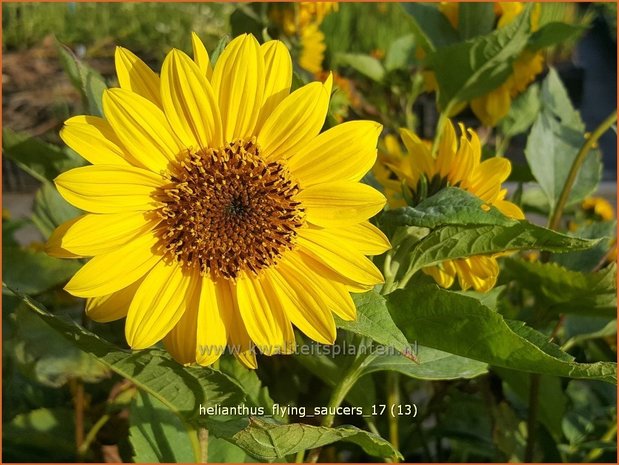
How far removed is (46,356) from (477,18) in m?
0.55

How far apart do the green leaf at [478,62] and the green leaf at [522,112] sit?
187 mm

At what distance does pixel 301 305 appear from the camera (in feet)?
1.47

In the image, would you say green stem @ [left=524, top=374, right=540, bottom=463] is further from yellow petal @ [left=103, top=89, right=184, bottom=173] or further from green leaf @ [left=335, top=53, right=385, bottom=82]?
green leaf @ [left=335, top=53, right=385, bottom=82]

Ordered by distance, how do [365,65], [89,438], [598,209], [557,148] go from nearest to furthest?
[89,438], [557,148], [365,65], [598,209]

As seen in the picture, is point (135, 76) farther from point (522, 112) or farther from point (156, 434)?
point (522, 112)

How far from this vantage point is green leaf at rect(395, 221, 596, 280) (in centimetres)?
43

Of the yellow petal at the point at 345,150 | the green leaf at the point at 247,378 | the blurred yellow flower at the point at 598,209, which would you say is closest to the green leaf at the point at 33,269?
the green leaf at the point at 247,378

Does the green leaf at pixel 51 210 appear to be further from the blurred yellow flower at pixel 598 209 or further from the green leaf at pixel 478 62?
the blurred yellow flower at pixel 598 209

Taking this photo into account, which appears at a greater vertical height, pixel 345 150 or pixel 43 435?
pixel 345 150

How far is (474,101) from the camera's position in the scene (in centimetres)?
78

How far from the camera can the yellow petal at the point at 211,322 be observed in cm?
43

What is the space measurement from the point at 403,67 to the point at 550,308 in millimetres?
558

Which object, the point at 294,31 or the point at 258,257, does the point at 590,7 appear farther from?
the point at 258,257

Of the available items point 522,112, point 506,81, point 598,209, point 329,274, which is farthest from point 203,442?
point 598,209
